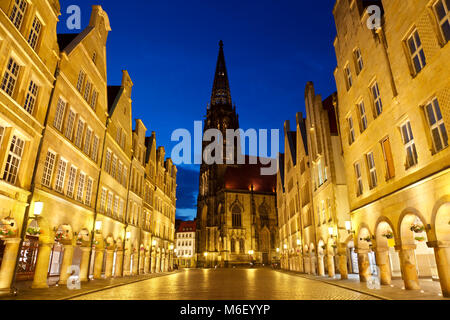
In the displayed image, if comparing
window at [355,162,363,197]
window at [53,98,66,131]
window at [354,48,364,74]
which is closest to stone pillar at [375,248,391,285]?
window at [355,162,363,197]

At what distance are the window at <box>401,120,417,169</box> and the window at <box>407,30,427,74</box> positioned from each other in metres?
2.57

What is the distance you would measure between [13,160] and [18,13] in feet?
22.6

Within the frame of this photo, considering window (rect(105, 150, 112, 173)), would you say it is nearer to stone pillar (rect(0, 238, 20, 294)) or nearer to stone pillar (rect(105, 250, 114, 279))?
stone pillar (rect(105, 250, 114, 279))

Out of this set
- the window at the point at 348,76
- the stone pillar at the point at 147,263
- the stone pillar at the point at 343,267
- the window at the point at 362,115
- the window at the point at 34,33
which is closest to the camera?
the window at the point at 34,33

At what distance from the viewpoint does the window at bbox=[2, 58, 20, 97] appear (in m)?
13.2

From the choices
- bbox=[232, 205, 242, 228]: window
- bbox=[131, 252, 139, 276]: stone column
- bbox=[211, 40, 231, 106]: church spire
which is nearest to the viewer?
bbox=[131, 252, 139, 276]: stone column

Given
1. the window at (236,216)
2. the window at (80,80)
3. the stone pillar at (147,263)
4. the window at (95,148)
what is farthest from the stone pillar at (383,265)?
the window at (236,216)

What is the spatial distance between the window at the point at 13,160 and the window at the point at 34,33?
498 centimetres

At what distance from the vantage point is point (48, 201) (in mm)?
16156

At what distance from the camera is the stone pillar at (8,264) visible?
503 inches

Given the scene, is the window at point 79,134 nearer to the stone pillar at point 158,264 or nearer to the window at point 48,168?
the window at point 48,168

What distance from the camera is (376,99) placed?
690 inches

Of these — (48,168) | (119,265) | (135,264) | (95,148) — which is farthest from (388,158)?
(135,264)
